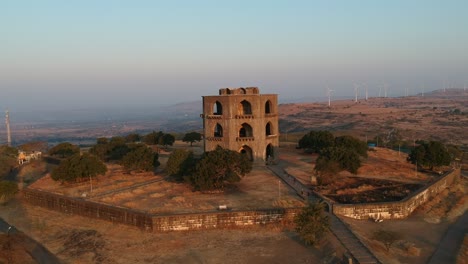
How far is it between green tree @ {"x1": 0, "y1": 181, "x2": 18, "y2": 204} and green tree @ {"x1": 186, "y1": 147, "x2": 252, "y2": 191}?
537 inches

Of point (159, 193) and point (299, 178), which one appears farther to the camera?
point (299, 178)

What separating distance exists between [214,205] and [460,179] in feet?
76.8

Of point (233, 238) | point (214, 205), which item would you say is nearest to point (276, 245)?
point (233, 238)

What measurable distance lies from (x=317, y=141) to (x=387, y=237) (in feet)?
75.8

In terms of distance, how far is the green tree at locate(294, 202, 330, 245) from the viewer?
1891 centimetres

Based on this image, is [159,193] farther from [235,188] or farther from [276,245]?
[276,245]

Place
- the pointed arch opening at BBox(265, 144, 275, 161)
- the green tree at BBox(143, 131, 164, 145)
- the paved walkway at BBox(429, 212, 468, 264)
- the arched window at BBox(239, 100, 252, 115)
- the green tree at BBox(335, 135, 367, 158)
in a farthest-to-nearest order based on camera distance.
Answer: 1. the green tree at BBox(143, 131, 164, 145)
2. the arched window at BBox(239, 100, 252, 115)
3. the pointed arch opening at BBox(265, 144, 275, 161)
4. the green tree at BBox(335, 135, 367, 158)
5. the paved walkway at BBox(429, 212, 468, 264)

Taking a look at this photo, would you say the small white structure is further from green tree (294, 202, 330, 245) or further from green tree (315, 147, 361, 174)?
green tree (294, 202, 330, 245)

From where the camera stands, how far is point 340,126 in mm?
91312

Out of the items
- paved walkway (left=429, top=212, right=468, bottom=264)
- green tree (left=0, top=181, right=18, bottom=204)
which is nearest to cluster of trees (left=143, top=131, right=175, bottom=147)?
green tree (left=0, top=181, right=18, bottom=204)

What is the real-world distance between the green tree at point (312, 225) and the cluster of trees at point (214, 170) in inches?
333

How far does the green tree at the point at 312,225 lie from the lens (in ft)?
62.0

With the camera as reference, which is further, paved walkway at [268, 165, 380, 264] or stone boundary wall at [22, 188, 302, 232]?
stone boundary wall at [22, 188, 302, 232]

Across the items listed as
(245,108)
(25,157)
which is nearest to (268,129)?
(245,108)
